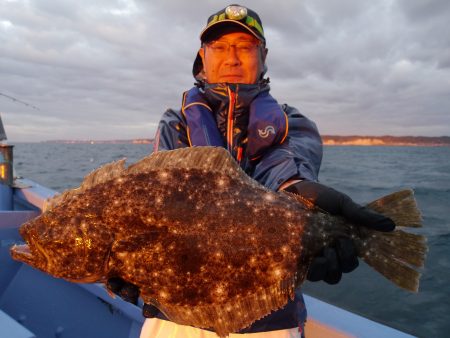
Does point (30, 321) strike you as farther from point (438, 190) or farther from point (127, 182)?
point (438, 190)

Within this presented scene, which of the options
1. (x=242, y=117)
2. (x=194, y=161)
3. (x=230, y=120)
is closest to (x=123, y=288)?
(x=194, y=161)

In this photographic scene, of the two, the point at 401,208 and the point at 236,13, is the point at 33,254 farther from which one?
the point at 236,13

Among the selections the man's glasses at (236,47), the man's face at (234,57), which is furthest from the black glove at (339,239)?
the man's glasses at (236,47)

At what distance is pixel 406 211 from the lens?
2246 millimetres

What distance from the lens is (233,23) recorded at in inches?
123

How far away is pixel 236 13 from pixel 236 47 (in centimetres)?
Result: 31

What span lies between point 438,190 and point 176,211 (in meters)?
19.6

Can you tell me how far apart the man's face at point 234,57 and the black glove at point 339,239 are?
147cm

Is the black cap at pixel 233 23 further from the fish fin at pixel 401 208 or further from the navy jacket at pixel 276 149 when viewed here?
the fish fin at pixel 401 208

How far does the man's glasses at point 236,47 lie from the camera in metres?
3.19

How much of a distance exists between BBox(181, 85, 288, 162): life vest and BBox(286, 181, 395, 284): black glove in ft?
2.79

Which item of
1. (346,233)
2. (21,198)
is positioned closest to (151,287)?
(346,233)

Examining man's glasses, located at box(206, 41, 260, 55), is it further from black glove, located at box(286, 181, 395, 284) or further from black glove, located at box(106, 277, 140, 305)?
black glove, located at box(106, 277, 140, 305)

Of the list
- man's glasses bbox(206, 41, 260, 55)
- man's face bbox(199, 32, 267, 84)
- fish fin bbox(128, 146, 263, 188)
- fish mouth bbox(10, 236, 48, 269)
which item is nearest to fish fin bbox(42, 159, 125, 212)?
fish fin bbox(128, 146, 263, 188)
